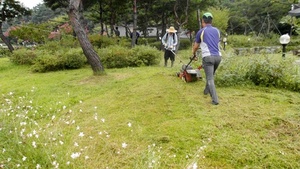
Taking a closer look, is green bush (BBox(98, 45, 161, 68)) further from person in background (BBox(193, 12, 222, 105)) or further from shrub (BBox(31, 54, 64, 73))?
person in background (BBox(193, 12, 222, 105))

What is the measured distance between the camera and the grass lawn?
2078 millimetres

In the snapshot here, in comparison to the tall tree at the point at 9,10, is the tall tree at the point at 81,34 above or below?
below

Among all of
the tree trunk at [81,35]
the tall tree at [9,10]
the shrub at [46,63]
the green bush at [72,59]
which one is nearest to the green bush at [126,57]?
the green bush at [72,59]

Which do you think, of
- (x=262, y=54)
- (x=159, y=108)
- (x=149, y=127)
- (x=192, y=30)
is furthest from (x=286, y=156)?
(x=192, y=30)

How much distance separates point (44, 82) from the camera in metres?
5.74

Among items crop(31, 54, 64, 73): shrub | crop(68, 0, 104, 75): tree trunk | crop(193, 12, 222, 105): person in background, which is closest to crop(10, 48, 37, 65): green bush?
crop(31, 54, 64, 73): shrub

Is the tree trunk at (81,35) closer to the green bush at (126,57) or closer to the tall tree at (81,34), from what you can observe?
the tall tree at (81,34)

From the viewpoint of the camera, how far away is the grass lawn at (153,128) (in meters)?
2.08

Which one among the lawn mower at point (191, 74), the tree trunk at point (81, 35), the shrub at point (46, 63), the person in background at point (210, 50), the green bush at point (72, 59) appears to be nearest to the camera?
the person in background at point (210, 50)

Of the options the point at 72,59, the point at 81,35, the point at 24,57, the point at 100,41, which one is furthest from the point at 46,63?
the point at 100,41

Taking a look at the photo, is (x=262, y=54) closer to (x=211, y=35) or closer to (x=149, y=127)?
(x=211, y=35)

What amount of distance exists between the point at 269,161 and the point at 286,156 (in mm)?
213

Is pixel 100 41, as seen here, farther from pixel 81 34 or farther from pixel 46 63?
pixel 81 34

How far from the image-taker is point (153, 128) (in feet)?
9.43
